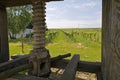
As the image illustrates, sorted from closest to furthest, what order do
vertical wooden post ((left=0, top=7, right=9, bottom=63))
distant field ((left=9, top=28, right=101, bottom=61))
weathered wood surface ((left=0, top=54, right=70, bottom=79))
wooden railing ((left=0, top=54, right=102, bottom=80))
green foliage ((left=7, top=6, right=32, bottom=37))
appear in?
weathered wood surface ((left=0, top=54, right=70, bottom=79)) → wooden railing ((left=0, top=54, right=102, bottom=80)) → vertical wooden post ((left=0, top=7, right=9, bottom=63)) → distant field ((left=9, top=28, right=101, bottom=61)) → green foliage ((left=7, top=6, right=32, bottom=37))

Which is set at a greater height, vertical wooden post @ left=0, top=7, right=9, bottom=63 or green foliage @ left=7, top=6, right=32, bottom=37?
green foliage @ left=7, top=6, right=32, bottom=37

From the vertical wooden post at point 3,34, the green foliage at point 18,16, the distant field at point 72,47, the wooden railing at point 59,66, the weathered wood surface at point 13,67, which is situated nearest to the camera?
the weathered wood surface at point 13,67

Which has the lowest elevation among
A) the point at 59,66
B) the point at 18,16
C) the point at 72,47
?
the point at 72,47

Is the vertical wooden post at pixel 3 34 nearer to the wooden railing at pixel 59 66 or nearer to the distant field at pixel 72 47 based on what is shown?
the wooden railing at pixel 59 66

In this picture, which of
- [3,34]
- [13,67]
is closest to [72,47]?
[3,34]

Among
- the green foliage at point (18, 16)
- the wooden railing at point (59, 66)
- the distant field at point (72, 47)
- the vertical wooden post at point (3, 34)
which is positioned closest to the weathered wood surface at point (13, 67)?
the wooden railing at point (59, 66)

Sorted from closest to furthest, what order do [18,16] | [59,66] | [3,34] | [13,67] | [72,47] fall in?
[13,67], [59,66], [3,34], [18,16], [72,47]

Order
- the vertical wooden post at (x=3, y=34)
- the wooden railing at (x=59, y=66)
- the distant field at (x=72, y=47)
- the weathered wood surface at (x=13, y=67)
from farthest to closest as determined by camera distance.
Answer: the distant field at (x=72, y=47) → the vertical wooden post at (x=3, y=34) → the wooden railing at (x=59, y=66) → the weathered wood surface at (x=13, y=67)

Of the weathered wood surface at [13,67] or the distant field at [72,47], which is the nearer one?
the weathered wood surface at [13,67]

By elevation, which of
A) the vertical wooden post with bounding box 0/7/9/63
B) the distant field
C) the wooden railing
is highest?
the vertical wooden post with bounding box 0/7/9/63

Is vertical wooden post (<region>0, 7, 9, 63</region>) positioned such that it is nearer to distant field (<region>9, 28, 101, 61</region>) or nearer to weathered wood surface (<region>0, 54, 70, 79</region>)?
weathered wood surface (<region>0, 54, 70, 79</region>)

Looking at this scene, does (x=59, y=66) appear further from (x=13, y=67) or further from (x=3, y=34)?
(x=3, y=34)

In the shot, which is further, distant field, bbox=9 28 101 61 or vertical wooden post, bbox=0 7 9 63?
distant field, bbox=9 28 101 61

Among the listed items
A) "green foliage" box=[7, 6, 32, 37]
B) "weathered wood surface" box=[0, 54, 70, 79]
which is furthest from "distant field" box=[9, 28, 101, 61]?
"weathered wood surface" box=[0, 54, 70, 79]
